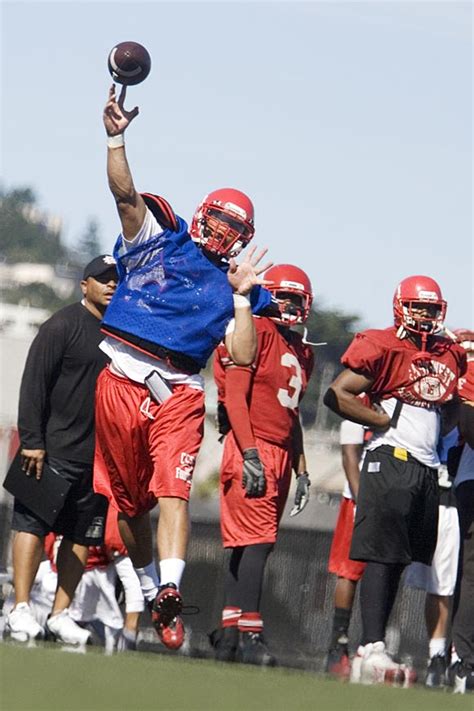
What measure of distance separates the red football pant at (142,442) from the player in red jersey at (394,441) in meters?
1.22

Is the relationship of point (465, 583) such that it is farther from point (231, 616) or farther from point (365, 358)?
point (365, 358)

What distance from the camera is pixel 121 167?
7.04m

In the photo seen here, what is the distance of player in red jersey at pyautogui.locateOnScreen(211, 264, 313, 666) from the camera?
8.56 meters

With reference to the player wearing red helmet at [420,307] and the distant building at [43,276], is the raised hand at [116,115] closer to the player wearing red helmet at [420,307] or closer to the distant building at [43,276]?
the player wearing red helmet at [420,307]

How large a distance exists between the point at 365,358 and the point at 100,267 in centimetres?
157

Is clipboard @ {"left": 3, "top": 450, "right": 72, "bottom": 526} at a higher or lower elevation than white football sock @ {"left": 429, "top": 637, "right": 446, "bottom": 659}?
higher

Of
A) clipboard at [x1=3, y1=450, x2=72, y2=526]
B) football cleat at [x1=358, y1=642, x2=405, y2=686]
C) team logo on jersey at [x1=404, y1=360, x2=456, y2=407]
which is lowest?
football cleat at [x1=358, y1=642, x2=405, y2=686]

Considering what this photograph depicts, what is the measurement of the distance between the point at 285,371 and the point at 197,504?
3884mm

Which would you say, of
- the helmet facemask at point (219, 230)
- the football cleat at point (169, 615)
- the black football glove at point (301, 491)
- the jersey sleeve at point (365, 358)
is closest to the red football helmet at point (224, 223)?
the helmet facemask at point (219, 230)

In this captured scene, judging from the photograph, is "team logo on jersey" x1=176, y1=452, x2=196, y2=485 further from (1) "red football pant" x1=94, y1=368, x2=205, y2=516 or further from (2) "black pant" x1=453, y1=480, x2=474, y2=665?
(2) "black pant" x1=453, y1=480, x2=474, y2=665

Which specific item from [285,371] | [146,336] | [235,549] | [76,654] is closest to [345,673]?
[235,549]

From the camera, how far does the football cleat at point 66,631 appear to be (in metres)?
8.33

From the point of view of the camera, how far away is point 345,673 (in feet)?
28.0

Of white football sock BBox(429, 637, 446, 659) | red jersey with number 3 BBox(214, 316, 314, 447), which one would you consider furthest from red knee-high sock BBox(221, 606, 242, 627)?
white football sock BBox(429, 637, 446, 659)
